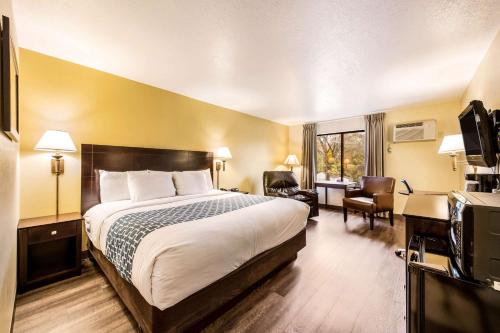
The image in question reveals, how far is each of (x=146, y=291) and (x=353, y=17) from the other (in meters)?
2.59

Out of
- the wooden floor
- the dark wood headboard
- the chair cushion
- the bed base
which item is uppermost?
the dark wood headboard

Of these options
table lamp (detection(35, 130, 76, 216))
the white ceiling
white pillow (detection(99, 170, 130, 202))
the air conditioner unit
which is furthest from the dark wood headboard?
the air conditioner unit

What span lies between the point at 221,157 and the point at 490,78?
378 centimetres

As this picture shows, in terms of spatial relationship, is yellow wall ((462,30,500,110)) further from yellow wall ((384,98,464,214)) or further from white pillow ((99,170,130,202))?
white pillow ((99,170,130,202))

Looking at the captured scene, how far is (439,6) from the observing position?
165 centimetres

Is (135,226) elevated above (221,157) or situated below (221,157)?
below

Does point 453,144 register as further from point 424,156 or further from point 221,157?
point 221,157

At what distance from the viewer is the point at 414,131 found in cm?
433

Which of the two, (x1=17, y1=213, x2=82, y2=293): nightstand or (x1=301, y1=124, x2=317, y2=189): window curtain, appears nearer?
(x1=17, y1=213, x2=82, y2=293): nightstand

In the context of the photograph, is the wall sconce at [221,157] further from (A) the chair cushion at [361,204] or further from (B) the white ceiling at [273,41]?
(A) the chair cushion at [361,204]

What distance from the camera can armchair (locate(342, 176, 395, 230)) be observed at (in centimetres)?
386

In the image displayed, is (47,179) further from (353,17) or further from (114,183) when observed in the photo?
(353,17)

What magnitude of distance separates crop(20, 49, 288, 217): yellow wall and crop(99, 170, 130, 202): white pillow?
32cm

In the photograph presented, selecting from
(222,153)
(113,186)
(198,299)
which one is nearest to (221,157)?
(222,153)
